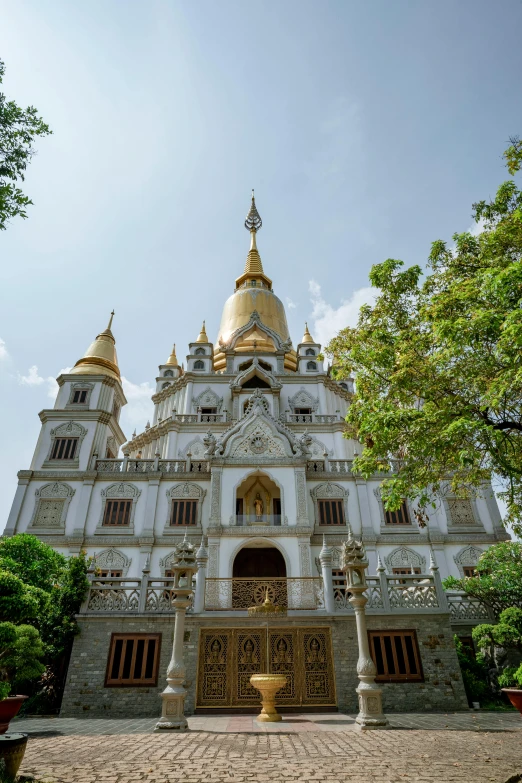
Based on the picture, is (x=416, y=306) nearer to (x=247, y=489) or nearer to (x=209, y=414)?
(x=247, y=489)

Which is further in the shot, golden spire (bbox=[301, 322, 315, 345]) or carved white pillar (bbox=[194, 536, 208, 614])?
golden spire (bbox=[301, 322, 315, 345])

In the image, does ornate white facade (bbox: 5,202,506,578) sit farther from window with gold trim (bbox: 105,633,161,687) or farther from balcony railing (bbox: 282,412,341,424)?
window with gold trim (bbox: 105,633,161,687)

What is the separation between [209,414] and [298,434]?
4.76 m

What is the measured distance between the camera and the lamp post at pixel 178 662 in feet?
30.8

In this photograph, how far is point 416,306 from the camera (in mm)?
13320

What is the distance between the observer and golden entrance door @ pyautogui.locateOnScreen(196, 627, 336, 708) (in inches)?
479

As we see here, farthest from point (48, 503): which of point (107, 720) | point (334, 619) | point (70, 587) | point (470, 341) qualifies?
point (470, 341)

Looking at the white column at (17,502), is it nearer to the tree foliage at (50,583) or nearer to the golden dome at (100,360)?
the tree foliage at (50,583)

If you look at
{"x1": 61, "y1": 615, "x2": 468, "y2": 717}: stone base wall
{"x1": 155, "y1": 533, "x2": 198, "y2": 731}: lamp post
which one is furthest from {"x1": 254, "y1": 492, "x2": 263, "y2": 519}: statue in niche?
{"x1": 155, "y1": 533, "x2": 198, "y2": 731}: lamp post

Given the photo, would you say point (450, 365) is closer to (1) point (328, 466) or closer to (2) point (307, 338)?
(1) point (328, 466)

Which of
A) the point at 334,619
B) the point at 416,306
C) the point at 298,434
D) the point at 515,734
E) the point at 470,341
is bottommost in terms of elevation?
the point at 515,734

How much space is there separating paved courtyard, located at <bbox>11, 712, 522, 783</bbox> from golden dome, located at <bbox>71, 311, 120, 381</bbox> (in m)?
18.9

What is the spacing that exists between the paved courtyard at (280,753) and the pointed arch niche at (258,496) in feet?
32.3

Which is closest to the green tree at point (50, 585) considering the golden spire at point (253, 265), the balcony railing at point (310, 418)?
the balcony railing at point (310, 418)
